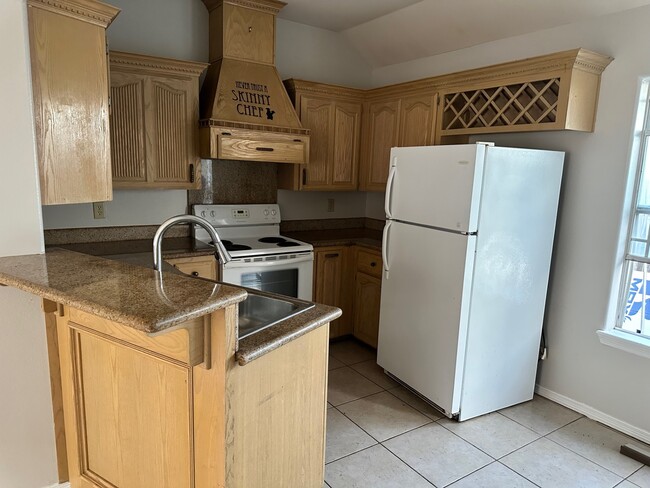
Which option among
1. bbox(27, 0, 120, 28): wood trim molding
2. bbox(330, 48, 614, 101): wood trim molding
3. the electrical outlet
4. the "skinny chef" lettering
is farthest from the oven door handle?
bbox(27, 0, 120, 28): wood trim molding

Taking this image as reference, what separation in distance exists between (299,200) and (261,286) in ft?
3.56

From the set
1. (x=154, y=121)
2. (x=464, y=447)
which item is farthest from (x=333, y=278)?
(x=154, y=121)

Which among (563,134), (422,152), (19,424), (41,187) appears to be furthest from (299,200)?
(19,424)

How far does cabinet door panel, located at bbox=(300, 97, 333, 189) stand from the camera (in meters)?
3.72

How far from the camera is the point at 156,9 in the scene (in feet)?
10.4

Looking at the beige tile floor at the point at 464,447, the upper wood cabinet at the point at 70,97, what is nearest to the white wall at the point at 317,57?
the upper wood cabinet at the point at 70,97

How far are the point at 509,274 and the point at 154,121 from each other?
252cm

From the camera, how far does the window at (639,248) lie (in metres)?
2.60

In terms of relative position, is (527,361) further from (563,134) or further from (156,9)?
(156,9)

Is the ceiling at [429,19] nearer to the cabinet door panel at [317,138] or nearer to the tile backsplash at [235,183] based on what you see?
the cabinet door panel at [317,138]

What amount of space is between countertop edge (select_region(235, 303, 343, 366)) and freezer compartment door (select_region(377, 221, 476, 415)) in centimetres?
121

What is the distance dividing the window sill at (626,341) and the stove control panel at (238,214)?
8.30ft

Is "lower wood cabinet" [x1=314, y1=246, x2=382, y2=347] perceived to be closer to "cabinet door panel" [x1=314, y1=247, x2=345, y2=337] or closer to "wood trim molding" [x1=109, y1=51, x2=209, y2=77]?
"cabinet door panel" [x1=314, y1=247, x2=345, y2=337]

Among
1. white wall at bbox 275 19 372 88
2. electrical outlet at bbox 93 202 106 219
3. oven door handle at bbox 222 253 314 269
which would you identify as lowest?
oven door handle at bbox 222 253 314 269
